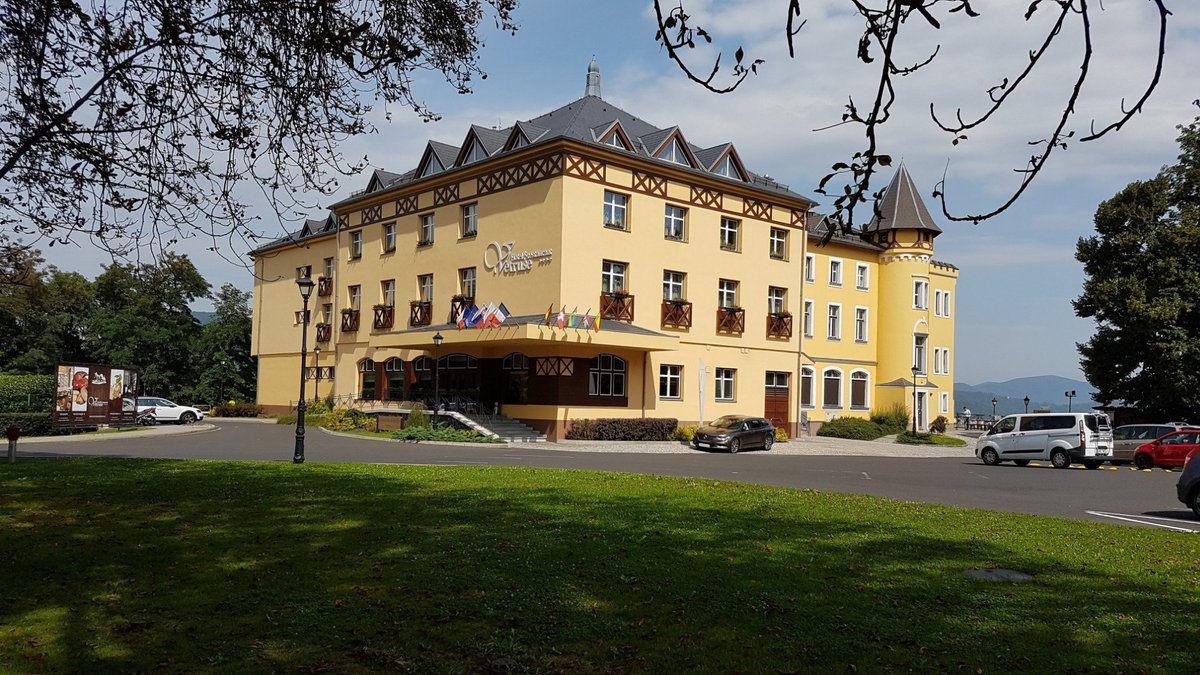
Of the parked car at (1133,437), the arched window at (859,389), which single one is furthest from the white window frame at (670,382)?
the parked car at (1133,437)

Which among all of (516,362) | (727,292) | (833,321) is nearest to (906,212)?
(833,321)

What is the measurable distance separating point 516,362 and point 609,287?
4.95 m

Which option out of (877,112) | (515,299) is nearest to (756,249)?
(515,299)

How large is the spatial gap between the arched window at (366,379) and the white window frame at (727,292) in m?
18.0

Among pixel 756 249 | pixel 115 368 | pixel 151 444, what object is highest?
pixel 756 249

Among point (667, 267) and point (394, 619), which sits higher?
point (667, 267)

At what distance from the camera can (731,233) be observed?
41.0 m

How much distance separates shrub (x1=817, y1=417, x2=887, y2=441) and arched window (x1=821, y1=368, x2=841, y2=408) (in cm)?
215

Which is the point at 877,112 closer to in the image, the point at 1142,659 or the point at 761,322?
→ the point at 1142,659

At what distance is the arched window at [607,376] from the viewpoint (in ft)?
119

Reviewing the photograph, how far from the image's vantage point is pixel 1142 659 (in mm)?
5625

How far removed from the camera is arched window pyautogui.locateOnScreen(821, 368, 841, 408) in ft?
157

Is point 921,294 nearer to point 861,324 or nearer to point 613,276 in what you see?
point 861,324

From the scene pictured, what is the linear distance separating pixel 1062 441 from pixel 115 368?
3231cm
